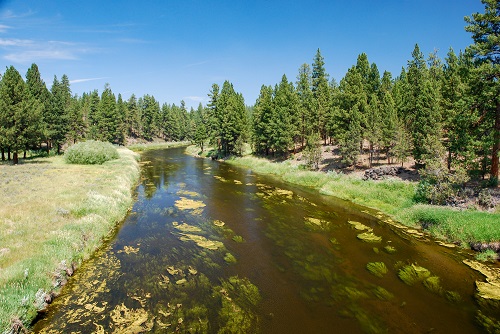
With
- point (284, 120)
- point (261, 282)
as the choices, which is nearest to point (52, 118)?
point (284, 120)

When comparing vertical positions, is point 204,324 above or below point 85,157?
below

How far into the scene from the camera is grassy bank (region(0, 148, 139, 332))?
11.4 meters

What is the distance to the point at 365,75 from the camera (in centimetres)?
5856

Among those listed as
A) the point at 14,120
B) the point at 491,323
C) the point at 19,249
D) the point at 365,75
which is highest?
the point at 365,75

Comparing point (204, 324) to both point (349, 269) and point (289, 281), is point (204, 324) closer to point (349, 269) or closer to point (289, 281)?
point (289, 281)

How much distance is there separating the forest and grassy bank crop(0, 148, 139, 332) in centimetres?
2595

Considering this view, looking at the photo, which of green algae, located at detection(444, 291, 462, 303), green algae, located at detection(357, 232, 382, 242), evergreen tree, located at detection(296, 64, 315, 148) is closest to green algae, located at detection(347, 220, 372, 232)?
green algae, located at detection(357, 232, 382, 242)

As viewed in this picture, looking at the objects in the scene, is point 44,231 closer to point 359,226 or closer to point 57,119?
point 359,226

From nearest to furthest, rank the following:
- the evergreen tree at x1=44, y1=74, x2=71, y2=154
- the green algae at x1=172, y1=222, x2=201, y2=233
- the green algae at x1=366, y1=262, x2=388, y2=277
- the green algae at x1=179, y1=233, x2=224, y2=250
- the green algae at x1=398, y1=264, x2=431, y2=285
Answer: the green algae at x1=398, y1=264, x2=431, y2=285
the green algae at x1=366, y1=262, x2=388, y2=277
the green algae at x1=179, y1=233, x2=224, y2=250
the green algae at x1=172, y1=222, x2=201, y2=233
the evergreen tree at x1=44, y1=74, x2=71, y2=154

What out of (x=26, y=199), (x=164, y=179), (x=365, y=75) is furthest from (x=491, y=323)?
(x=365, y=75)

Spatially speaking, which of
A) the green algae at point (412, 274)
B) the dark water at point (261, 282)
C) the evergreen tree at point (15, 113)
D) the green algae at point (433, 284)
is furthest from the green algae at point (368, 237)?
the evergreen tree at point (15, 113)

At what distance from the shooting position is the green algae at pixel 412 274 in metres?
15.7

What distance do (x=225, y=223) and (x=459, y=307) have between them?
1692 cm

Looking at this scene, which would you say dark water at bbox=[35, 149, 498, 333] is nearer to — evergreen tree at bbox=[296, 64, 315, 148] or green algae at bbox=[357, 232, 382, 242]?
green algae at bbox=[357, 232, 382, 242]
